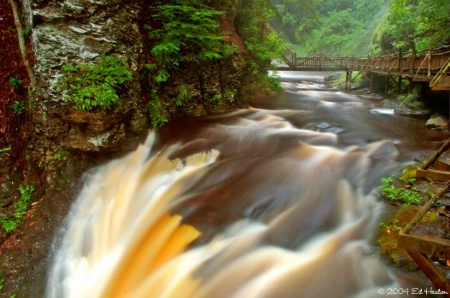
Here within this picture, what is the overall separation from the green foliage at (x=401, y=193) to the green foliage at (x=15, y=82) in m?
7.51

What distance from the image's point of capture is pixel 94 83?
237 inches

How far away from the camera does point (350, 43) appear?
117 ft

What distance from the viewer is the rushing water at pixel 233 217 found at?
4.05 metres

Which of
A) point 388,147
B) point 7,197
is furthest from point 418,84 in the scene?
point 7,197

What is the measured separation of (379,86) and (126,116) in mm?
16409

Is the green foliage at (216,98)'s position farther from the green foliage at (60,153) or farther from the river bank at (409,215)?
the river bank at (409,215)

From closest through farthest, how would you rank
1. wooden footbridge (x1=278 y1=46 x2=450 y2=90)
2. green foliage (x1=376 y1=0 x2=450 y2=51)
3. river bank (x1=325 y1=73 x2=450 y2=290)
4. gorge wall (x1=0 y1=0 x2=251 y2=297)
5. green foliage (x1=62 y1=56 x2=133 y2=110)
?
river bank (x1=325 y1=73 x2=450 y2=290), gorge wall (x1=0 y1=0 x2=251 y2=297), green foliage (x1=62 y1=56 x2=133 y2=110), wooden footbridge (x1=278 y1=46 x2=450 y2=90), green foliage (x1=376 y1=0 x2=450 y2=51)

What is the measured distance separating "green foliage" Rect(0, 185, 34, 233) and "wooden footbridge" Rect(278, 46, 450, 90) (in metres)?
9.27

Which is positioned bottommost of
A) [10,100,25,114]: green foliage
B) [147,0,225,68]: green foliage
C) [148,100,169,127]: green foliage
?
[148,100,169,127]: green foliage

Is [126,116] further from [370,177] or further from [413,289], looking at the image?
[413,289]

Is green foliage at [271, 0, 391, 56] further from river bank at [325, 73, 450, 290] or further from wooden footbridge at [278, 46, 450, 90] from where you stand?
river bank at [325, 73, 450, 290]

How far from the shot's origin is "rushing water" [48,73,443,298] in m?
4.05

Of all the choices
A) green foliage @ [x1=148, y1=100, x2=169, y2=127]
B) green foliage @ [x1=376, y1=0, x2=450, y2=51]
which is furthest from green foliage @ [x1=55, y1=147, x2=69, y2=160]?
green foliage @ [x1=376, y1=0, x2=450, y2=51]

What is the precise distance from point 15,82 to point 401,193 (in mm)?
7821
